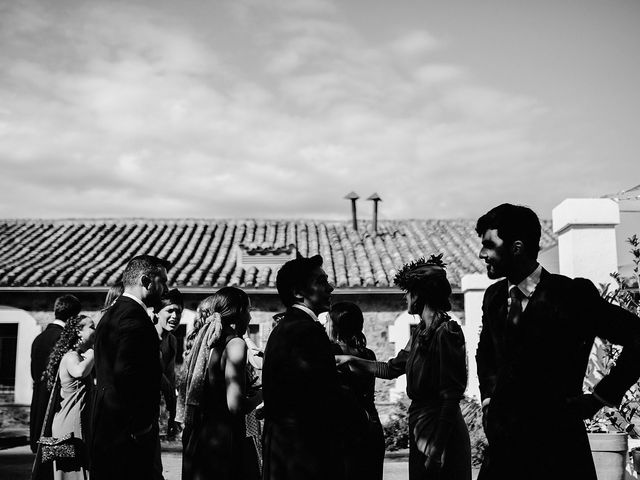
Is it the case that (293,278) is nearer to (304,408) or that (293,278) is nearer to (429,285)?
(304,408)

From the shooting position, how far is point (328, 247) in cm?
1593

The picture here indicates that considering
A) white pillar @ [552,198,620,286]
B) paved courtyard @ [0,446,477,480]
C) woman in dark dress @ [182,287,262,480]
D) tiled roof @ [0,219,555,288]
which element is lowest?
paved courtyard @ [0,446,477,480]

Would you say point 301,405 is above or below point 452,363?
below

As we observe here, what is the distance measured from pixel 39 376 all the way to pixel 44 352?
343mm

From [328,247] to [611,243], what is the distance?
10496mm

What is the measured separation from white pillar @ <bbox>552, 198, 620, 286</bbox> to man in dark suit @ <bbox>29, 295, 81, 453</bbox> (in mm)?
4629

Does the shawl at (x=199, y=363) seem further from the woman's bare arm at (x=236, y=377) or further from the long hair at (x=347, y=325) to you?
the long hair at (x=347, y=325)

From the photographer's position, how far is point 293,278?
11.2 feet

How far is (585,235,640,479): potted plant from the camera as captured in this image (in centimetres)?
466

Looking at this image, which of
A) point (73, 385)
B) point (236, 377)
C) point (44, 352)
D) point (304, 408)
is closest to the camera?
point (304, 408)

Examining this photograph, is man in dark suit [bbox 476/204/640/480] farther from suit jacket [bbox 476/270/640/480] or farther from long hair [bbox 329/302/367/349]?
long hair [bbox 329/302/367/349]

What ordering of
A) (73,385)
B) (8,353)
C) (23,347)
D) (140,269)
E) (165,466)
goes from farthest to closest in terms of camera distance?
(8,353) < (23,347) < (165,466) < (73,385) < (140,269)

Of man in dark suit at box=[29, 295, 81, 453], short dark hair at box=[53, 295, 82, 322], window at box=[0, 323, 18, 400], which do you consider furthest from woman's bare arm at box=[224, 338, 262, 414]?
window at box=[0, 323, 18, 400]

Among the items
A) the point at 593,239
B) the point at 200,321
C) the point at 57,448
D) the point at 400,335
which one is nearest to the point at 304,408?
the point at 200,321
